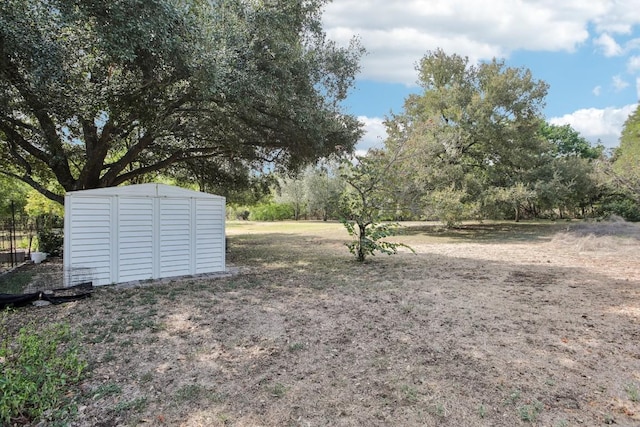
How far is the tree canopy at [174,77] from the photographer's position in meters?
4.41

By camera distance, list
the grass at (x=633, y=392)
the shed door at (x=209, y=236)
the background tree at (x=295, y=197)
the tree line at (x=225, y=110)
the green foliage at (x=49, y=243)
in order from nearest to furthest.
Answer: the grass at (x=633, y=392) → the tree line at (x=225, y=110) → the shed door at (x=209, y=236) → the green foliage at (x=49, y=243) → the background tree at (x=295, y=197)

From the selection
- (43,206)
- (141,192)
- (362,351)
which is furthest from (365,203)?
(43,206)

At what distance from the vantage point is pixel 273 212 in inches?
1358

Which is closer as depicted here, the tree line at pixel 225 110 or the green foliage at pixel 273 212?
the tree line at pixel 225 110

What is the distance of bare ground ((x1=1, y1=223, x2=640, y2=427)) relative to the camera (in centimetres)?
229

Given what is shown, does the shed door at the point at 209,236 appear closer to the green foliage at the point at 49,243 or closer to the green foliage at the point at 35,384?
the green foliage at the point at 35,384

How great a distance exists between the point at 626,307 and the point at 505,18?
670 cm

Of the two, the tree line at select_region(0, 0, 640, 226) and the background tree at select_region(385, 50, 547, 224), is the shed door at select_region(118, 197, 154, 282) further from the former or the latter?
the background tree at select_region(385, 50, 547, 224)

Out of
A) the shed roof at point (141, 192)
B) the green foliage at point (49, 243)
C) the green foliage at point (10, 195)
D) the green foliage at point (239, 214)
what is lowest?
the green foliage at point (49, 243)

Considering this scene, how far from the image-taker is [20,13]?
414 centimetres

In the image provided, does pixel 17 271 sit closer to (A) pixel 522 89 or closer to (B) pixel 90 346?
(B) pixel 90 346

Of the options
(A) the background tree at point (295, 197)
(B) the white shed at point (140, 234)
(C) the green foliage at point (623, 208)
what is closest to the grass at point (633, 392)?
(B) the white shed at point (140, 234)

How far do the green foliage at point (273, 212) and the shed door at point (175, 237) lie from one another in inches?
1076

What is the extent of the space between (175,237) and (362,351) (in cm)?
447
